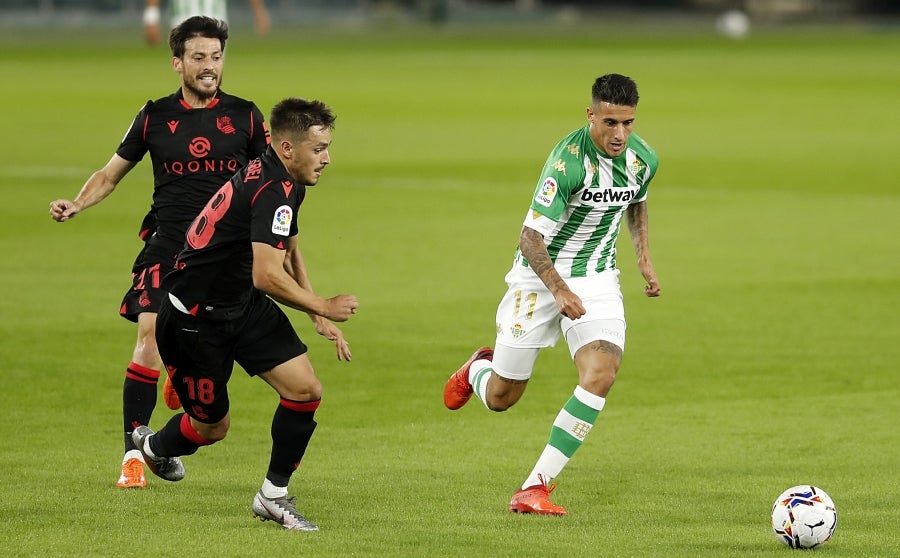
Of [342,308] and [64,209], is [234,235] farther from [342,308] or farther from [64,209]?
[64,209]

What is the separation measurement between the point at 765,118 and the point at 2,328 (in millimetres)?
24303

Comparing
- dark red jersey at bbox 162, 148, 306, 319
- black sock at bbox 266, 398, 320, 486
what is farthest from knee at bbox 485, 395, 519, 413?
dark red jersey at bbox 162, 148, 306, 319

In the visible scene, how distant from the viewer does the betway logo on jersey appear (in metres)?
8.74

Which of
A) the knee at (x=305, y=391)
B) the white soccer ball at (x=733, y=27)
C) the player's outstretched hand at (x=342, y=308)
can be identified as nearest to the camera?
the player's outstretched hand at (x=342, y=308)

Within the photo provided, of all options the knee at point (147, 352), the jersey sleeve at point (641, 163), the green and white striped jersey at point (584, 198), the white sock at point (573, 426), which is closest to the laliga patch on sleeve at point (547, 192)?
the green and white striped jersey at point (584, 198)

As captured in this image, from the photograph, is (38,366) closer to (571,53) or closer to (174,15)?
(174,15)

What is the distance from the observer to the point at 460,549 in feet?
24.6

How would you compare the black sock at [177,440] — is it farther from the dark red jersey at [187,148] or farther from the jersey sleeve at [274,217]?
the jersey sleeve at [274,217]

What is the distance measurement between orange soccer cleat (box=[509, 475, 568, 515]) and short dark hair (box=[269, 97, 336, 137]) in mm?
2077

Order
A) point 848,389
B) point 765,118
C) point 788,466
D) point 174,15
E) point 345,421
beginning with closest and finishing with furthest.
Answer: point 788,466, point 345,421, point 848,389, point 174,15, point 765,118

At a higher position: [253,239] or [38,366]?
Answer: [253,239]

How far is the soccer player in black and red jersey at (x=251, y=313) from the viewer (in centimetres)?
752

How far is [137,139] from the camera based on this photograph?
932 centimetres

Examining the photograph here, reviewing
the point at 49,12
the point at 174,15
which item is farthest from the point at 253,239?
the point at 49,12
